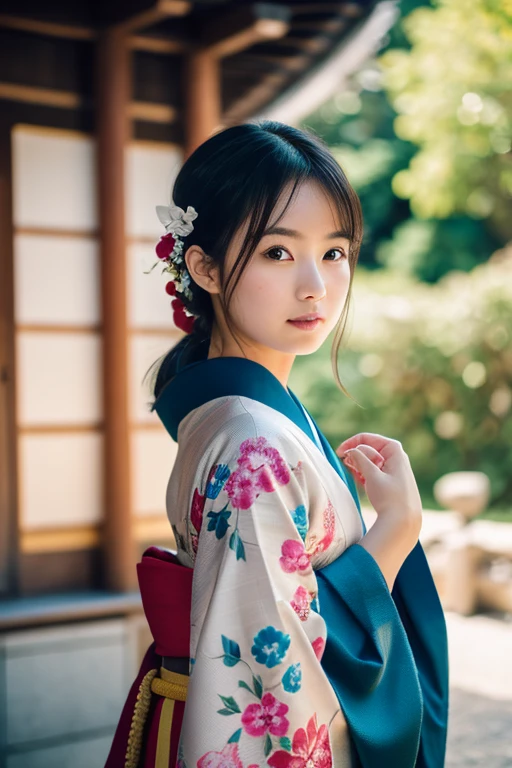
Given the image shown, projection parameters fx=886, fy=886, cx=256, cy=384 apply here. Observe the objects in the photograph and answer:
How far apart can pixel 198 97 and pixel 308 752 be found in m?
3.36

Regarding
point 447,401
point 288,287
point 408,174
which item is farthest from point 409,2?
point 288,287

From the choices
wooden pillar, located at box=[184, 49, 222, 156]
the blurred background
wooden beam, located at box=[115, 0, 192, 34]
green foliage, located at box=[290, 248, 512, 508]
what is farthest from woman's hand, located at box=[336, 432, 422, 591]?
green foliage, located at box=[290, 248, 512, 508]

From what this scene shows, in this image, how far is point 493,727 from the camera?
4711 mm

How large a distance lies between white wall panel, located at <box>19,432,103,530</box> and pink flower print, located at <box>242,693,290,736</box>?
8.67 feet

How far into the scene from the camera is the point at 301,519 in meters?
1.55

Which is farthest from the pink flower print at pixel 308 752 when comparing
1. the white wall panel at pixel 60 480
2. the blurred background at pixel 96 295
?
the white wall panel at pixel 60 480

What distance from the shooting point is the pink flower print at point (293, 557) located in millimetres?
1486

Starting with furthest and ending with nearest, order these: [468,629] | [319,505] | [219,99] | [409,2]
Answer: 1. [409,2]
2. [468,629]
3. [219,99]
4. [319,505]

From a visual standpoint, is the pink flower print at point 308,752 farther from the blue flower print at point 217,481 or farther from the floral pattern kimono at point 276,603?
the blue flower print at point 217,481

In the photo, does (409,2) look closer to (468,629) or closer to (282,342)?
(468,629)

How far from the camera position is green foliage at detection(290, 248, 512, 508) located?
12648 millimetres

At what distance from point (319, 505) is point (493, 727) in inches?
145

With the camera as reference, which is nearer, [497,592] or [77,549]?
[77,549]

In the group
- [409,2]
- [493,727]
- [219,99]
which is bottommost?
[493,727]
